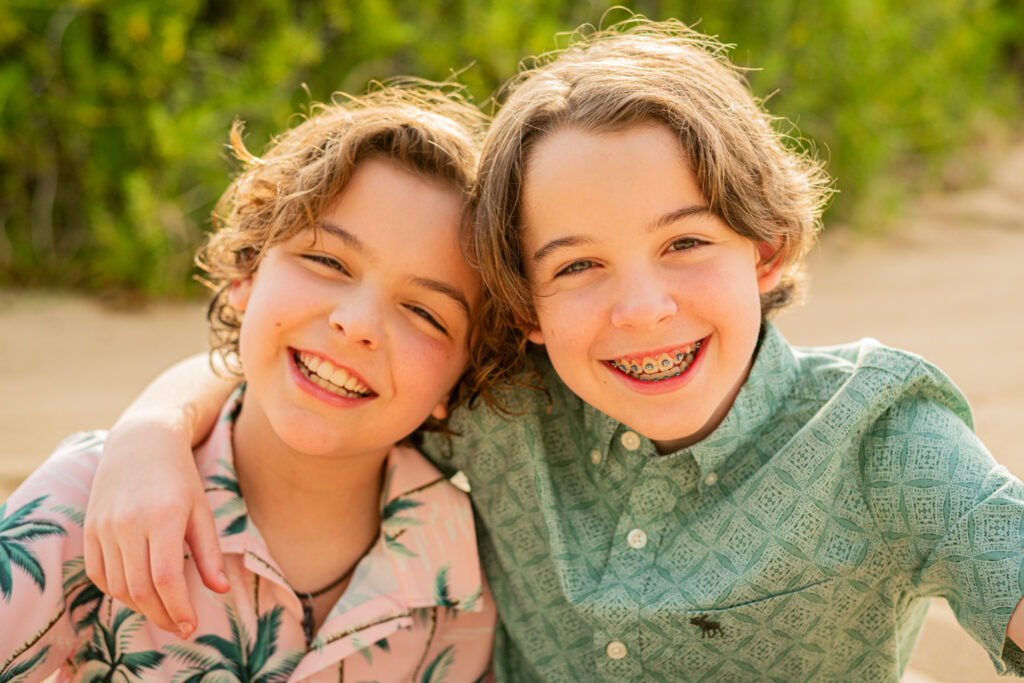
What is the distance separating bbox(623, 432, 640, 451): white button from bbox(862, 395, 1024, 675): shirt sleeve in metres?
0.41

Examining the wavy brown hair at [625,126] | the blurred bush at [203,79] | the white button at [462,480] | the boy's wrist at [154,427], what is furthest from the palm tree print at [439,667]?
Answer: the blurred bush at [203,79]

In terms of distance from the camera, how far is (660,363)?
1724mm

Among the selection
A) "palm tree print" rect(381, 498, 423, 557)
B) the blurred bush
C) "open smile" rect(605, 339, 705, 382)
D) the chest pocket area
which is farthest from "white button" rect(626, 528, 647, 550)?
the blurred bush

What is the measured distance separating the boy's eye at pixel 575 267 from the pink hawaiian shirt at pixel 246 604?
567 mm

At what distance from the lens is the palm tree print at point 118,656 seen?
5.89 ft

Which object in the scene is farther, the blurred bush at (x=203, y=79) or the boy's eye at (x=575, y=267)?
the blurred bush at (x=203, y=79)

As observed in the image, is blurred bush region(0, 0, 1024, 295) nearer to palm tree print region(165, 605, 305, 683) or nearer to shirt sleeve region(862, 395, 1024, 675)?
palm tree print region(165, 605, 305, 683)

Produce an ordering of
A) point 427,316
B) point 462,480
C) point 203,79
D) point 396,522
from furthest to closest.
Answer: point 203,79 → point 462,480 → point 396,522 → point 427,316

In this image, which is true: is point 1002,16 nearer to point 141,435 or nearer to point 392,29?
point 392,29

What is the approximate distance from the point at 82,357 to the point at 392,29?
192 centimetres

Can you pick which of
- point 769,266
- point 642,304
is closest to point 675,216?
point 642,304

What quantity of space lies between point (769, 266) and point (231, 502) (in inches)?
45.7

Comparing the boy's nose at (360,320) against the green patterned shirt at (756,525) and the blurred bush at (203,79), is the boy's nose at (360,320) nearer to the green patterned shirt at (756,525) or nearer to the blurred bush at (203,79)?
the green patterned shirt at (756,525)

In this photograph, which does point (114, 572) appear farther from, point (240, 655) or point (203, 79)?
point (203, 79)
